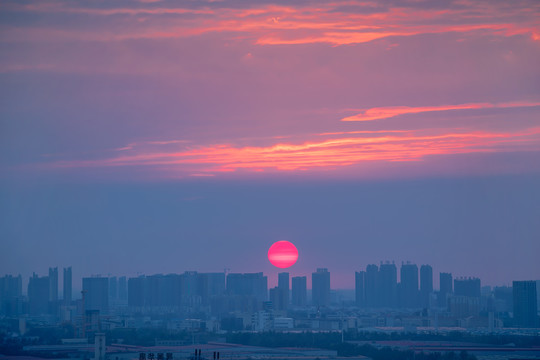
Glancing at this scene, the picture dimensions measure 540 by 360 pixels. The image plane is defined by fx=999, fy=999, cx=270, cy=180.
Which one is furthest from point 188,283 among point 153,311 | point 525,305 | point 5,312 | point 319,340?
point 319,340

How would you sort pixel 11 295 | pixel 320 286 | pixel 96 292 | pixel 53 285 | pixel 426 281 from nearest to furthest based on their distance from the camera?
pixel 11 295
pixel 53 285
pixel 96 292
pixel 426 281
pixel 320 286

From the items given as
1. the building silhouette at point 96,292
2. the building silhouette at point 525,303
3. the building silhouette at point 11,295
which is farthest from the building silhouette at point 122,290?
the building silhouette at point 525,303

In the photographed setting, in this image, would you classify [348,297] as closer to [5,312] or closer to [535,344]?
[5,312]

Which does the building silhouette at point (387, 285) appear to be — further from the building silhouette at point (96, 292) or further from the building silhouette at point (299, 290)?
the building silhouette at point (96, 292)

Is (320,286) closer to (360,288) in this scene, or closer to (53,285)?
(360,288)

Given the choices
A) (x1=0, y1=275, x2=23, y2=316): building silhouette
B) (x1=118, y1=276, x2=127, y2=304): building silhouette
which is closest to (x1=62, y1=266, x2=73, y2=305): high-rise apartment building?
(x1=0, y1=275, x2=23, y2=316): building silhouette

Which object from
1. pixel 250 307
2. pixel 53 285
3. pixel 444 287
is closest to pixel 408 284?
pixel 444 287

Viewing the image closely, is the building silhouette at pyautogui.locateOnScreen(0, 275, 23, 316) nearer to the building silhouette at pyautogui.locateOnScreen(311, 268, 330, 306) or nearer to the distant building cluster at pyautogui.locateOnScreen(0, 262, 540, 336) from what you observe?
the distant building cluster at pyautogui.locateOnScreen(0, 262, 540, 336)
